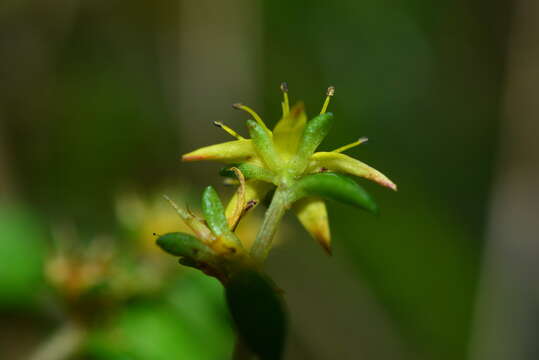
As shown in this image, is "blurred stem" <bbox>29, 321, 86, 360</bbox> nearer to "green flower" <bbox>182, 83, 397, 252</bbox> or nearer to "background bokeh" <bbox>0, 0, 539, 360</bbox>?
"background bokeh" <bbox>0, 0, 539, 360</bbox>

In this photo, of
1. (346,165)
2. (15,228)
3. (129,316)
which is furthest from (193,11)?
(346,165)

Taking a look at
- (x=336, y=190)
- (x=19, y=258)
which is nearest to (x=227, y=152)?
(x=336, y=190)

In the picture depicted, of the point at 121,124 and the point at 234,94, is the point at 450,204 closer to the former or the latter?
the point at 234,94

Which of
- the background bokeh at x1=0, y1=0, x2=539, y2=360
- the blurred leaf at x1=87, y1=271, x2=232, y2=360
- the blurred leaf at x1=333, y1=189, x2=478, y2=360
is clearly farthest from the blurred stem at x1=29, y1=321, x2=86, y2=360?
the blurred leaf at x1=333, y1=189, x2=478, y2=360

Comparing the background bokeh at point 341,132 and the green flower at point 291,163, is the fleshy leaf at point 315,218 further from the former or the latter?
the background bokeh at point 341,132

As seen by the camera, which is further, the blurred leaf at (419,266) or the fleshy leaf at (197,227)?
the blurred leaf at (419,266)

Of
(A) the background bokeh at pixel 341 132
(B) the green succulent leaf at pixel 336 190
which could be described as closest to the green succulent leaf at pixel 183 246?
(B) the green succulent leaf at pixel 336 190
